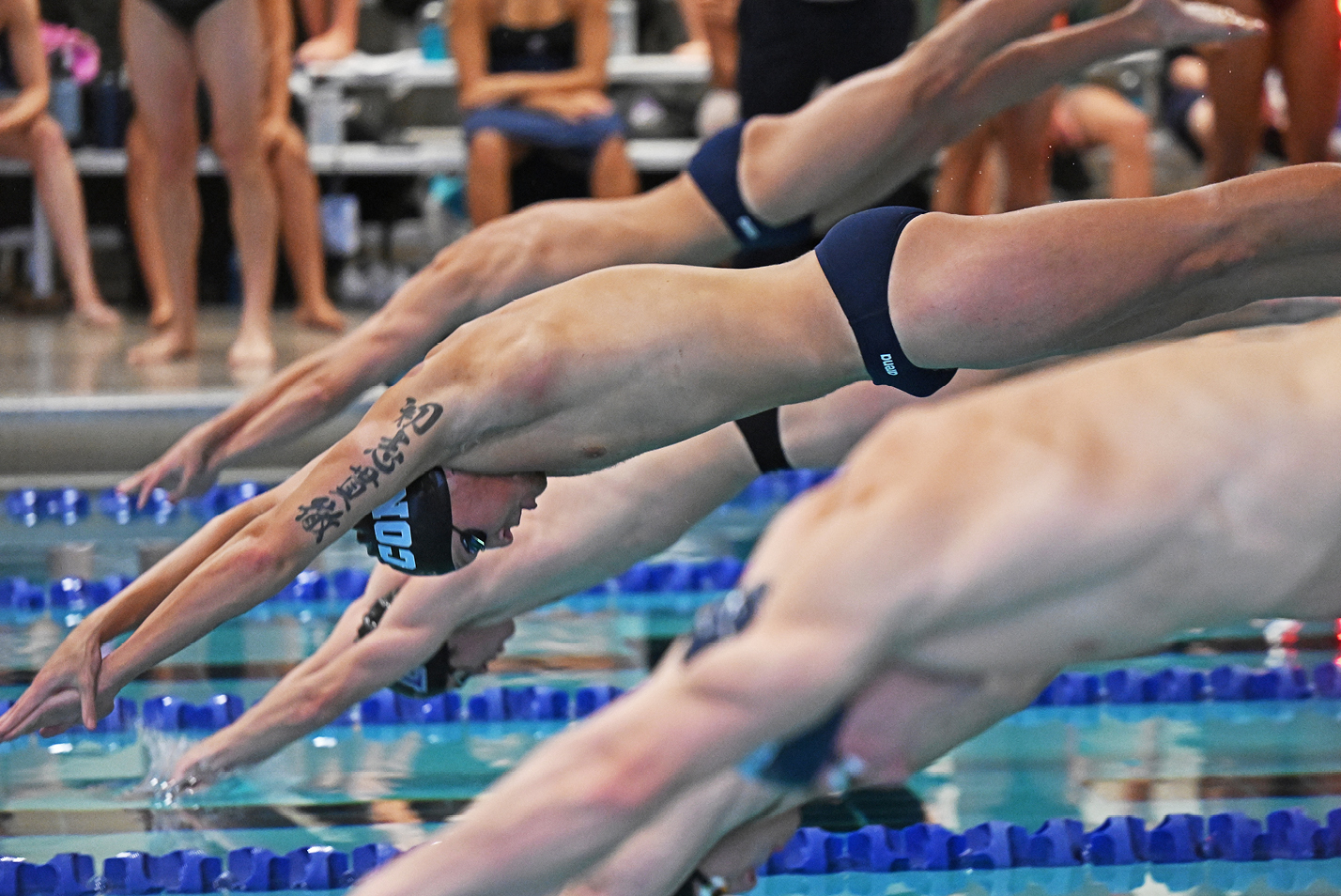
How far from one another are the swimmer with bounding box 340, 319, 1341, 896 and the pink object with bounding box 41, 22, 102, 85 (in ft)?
22.8

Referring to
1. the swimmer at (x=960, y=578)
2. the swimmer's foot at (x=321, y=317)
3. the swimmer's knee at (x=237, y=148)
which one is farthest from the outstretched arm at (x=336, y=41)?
the swimmer at (x=960, y=578)

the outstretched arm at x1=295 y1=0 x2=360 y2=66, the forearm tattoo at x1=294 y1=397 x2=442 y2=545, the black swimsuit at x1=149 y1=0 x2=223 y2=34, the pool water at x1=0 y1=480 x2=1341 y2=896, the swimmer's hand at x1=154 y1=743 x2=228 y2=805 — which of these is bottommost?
the pool water at x1=0 y1=480 x2=1341 y2=896

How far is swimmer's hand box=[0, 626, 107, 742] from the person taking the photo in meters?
2.08

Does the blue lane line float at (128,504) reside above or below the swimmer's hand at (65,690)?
below

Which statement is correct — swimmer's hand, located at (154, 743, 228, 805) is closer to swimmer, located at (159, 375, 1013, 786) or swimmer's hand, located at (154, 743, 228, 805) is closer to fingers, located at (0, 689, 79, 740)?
swimmer, located at (159, 375, 1013, 786)

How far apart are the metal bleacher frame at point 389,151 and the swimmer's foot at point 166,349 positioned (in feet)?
6.30

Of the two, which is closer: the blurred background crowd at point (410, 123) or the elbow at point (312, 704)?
the elbow at point (312, 704)

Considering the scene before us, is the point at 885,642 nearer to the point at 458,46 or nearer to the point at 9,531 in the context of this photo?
the point at 9,531

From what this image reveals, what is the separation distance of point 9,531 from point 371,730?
1.84 m

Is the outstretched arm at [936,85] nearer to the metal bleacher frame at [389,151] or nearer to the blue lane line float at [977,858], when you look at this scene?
the blue lane line float at [977,858]

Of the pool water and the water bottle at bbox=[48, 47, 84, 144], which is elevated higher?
the water bottle at bbox=[48, 47, 84, 144]

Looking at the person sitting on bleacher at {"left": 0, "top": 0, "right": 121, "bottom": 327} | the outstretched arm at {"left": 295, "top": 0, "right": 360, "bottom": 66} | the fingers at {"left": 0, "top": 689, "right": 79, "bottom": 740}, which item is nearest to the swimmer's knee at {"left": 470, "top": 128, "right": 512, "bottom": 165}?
the outstretched arm at {"left": 295, "top": 0, "right": 360, "bottom": 66}

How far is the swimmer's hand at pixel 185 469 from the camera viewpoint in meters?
2.77

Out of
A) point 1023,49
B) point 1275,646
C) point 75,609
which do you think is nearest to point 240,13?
point 75,609
